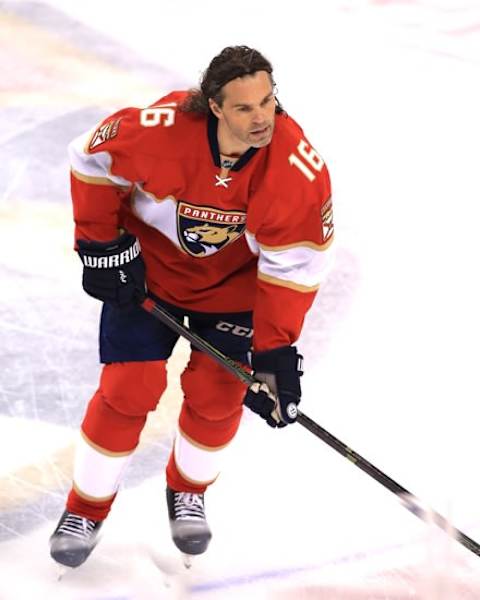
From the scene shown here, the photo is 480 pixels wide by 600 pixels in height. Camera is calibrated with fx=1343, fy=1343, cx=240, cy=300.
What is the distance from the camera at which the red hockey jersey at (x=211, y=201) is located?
2.65m

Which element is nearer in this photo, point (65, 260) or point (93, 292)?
point (93, 292)

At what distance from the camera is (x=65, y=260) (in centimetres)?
400

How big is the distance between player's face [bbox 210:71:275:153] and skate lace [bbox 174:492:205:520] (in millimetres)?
913

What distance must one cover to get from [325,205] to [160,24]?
10.1 ft

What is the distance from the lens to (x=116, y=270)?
110 inches

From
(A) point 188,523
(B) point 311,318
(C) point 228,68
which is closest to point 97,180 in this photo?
(C) point 228,68

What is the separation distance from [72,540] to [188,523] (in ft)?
0.88

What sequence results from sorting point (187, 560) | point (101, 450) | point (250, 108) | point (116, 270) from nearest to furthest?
point (250, 108), point (116, 270), point (101, 450), point (187, 560)

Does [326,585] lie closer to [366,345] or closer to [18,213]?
[366,345]

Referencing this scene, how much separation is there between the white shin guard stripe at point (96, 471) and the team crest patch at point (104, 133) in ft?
2.22

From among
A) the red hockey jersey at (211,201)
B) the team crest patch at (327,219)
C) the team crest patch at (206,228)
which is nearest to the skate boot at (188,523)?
the red hockey jersey at (211,201)

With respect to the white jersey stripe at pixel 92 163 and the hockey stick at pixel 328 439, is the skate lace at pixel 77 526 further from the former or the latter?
the white jersey stripe at pixel 92 163

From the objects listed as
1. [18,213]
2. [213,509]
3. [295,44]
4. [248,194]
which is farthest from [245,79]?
[295,44]

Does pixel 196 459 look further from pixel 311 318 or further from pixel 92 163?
pixel 311 318
